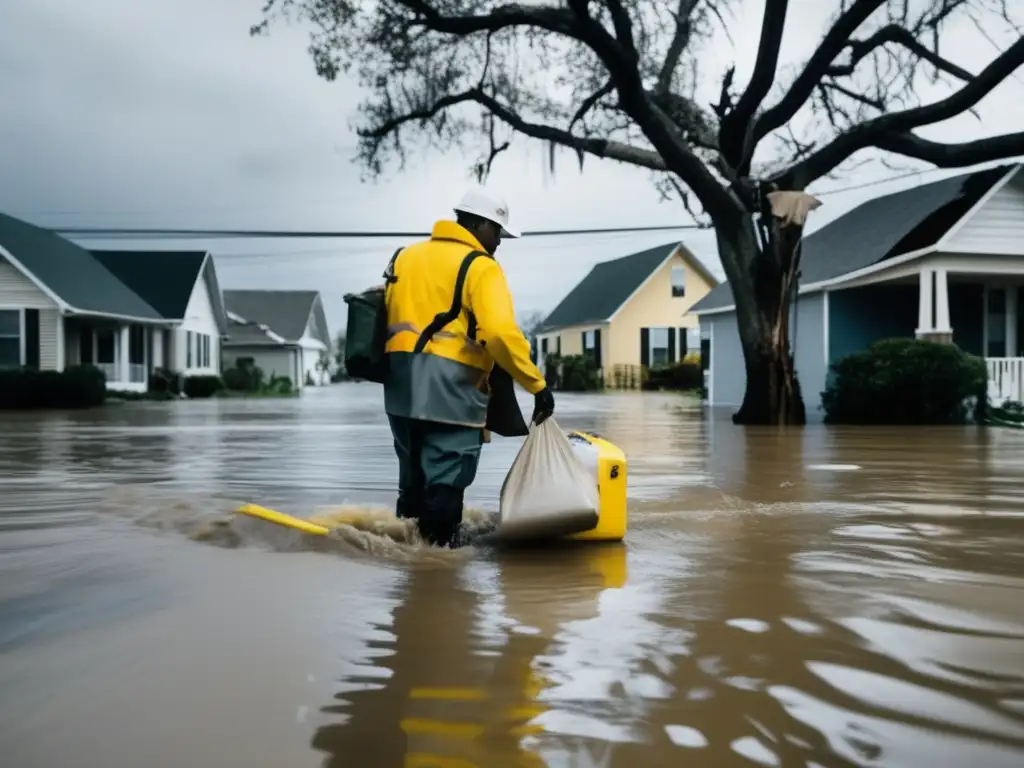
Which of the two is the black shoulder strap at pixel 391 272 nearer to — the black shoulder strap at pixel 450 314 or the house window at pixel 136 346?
the black shoulder strap at pixel 450 314

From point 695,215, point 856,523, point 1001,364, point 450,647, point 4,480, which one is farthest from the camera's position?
point 695,215

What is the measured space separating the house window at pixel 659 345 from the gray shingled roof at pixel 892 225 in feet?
70.7

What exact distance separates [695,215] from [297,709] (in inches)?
810

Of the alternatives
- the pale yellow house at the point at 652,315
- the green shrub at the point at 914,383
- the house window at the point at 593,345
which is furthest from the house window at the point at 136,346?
the green shrub at the point at 914,383

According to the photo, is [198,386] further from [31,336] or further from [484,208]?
[484,208]

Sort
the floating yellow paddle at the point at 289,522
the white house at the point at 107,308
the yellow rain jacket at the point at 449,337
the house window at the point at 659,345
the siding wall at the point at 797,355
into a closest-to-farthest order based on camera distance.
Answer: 1. the yellow rain jacket at the point at 449,337
2. the floating yellow paddle at the point at 289,522
3. the siding wall at the point at 797,355
4. the white house at the point at 107,308
5. the house window at the point at 659,345

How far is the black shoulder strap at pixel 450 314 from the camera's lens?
17.4 ft

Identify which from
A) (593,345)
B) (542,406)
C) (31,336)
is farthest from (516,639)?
(593,345)

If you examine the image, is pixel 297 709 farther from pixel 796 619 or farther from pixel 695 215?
pixel 695 215

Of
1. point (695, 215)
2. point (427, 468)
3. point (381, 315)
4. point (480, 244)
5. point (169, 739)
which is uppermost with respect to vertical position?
point (695, 215)

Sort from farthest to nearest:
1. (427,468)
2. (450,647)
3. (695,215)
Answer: (695,215) < (427,468) < (450,647)

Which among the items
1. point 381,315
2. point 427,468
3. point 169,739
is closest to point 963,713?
point 169,739

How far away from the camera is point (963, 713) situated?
296 cm

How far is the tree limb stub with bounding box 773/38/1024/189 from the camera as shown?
686 inches
